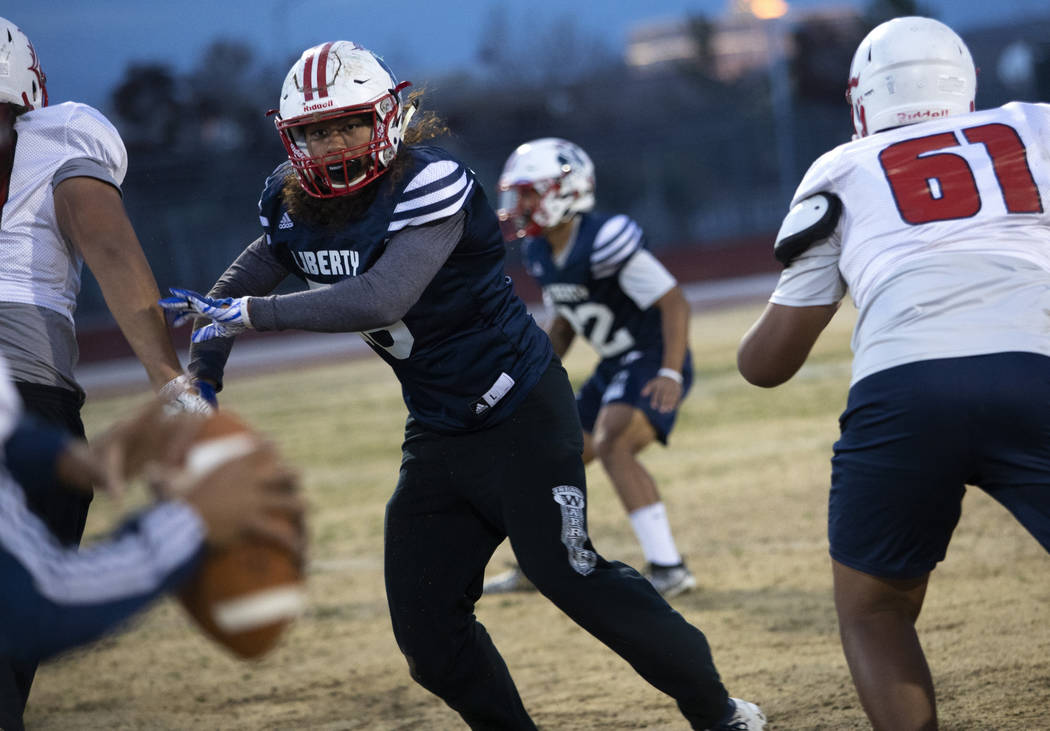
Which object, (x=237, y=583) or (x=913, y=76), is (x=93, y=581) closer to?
(x=237, y=583)

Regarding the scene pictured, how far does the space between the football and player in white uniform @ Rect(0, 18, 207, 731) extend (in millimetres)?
1175

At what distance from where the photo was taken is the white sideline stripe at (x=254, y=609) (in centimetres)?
191

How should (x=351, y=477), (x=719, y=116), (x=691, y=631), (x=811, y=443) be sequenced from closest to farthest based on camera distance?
(x=691, y=631) < (x=811, y=443) < (x=351, y=477) < (x=719, y=116)

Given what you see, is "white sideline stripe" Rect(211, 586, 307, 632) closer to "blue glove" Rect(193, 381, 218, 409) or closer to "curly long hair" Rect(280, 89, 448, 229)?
"blue glove" Rect(193, 381, 218, 409)

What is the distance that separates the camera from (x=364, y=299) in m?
2.97

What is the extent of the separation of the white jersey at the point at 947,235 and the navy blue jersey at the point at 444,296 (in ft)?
3.24

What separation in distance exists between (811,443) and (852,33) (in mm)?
34225

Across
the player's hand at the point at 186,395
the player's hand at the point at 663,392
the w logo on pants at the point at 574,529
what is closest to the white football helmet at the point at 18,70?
the player's hand at the point at 186,395

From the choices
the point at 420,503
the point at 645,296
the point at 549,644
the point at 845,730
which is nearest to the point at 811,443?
the point at 645,296

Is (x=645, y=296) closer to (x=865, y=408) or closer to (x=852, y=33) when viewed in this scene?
(x=865, y=408)

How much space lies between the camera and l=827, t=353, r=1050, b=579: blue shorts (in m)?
2.53

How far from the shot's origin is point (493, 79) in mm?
37281

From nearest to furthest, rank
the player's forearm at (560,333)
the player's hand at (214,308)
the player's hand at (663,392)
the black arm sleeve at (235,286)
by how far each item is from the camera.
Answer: the player's hand at (214,308)
the black arm sleeve at (235,286)
the player's hand at (663,392)
the player's forearm at (560,333)

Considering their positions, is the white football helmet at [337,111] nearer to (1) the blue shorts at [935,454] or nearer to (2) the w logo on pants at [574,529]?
(2) the w logo on pants at [574,529]
